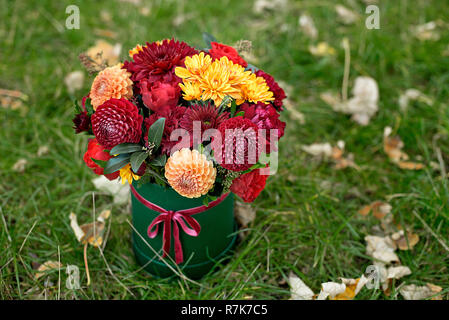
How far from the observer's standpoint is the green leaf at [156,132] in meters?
1.08

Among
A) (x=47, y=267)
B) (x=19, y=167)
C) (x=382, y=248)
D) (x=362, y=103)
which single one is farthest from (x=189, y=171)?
(x=362, y=103)

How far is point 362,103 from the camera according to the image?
206cm

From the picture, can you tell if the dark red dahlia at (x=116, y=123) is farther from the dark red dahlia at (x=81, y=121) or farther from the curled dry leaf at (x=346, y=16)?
the curled dry leaf at (x=346, y=16)

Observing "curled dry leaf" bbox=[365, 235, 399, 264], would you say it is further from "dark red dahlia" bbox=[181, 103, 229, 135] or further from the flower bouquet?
"dark red dahlia" bbox=[181, 103, 229, 135]

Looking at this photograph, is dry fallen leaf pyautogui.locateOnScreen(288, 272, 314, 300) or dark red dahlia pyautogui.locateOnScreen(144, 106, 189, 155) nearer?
dark red dahlia pyautogui.locateOnScreen(144, 106, 189, 155)

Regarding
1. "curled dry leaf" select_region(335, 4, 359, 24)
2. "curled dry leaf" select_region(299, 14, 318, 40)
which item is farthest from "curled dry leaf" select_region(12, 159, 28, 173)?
"curled dry leaf" select_region(335, 4, 359, 24)

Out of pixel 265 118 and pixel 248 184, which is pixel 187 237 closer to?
pixel 248 184

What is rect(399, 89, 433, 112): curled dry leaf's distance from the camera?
2.10 m

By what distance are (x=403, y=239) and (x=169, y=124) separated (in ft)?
3.18

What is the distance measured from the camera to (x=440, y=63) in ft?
7.48

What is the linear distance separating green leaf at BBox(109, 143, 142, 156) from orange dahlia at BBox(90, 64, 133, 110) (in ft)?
0.49

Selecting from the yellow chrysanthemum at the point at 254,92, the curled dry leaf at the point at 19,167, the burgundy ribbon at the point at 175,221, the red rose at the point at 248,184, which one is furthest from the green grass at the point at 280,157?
the yellow chrysanthemum at the point at 254,92

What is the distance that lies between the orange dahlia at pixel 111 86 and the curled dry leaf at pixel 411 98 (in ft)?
4.75

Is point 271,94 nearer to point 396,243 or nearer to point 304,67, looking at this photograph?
point 396,243
